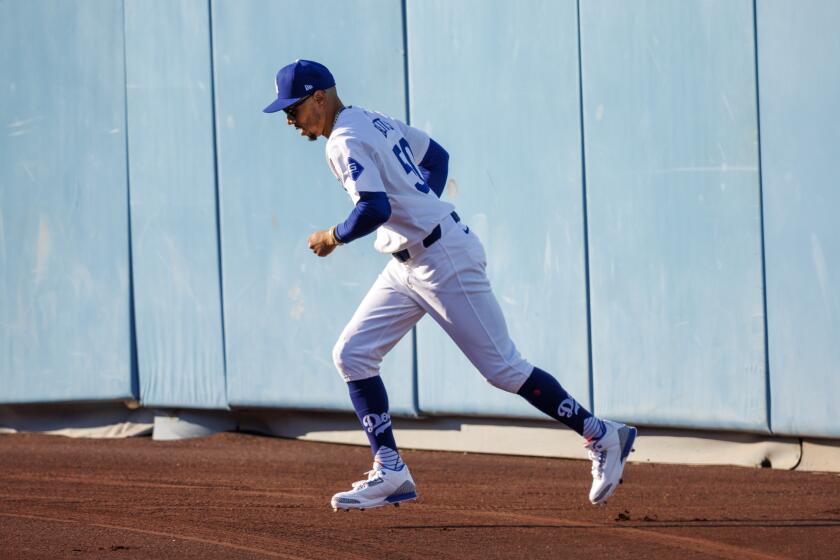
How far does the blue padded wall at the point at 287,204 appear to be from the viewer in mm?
7930

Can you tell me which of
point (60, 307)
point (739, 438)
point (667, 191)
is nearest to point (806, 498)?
point (739, 438)

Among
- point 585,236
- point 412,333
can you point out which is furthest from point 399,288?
point 412,333

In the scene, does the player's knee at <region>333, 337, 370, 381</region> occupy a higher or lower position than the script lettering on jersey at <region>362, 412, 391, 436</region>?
higher

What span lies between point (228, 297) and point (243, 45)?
1.72 meters

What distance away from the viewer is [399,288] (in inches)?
208

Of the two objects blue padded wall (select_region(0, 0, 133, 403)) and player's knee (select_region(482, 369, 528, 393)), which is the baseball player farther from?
blue padded wall (select_region(0, 0, 133, 403))

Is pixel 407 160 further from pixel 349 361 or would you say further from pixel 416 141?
pixel 349 361

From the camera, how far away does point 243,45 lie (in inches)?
330

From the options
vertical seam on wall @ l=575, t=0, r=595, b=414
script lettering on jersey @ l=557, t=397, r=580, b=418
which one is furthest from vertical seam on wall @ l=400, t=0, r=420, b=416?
script lettering on jersey @ l=557, t=397, r=580, b=418

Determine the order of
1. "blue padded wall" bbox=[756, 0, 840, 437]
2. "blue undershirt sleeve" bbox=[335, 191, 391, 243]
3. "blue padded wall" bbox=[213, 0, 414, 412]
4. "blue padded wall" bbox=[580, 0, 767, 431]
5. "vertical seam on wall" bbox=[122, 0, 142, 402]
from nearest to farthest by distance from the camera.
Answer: "blue undershirt sleeve" bbox=[335, 191, 391, 243]
"blue padded wall" bbox=[756, 0, 840, 437]
"blue padded wall" bbox=[580, 0, 767, 431]
"blue padded wall" bbox=[213, 0, 414, 412]
"vertical seam on wall" bbox=[122, 0, 142, 402]

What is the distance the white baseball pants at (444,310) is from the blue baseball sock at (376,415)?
0.06 metres

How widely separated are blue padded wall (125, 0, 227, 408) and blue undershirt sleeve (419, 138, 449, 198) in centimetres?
328

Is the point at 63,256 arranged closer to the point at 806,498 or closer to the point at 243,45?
the point at 243,45

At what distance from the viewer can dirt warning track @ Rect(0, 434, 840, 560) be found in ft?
15.8
